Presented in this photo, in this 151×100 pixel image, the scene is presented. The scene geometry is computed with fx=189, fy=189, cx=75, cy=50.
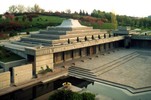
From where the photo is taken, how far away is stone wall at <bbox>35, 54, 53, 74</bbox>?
1666 cm

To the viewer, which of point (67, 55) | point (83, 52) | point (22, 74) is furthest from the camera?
point (83, 52)

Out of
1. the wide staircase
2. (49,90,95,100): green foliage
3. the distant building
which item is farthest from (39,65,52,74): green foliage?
(49,90,95,100): green foliage

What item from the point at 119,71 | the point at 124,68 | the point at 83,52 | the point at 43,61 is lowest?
the point at 119,71

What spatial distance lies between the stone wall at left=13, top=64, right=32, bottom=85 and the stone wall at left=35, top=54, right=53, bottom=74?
103cm

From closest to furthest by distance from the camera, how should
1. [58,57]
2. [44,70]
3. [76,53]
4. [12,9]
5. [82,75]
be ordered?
[44,70] < [82,75] < [58,57] < [76,53] < [12,9]

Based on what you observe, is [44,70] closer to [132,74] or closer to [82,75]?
[82,75]

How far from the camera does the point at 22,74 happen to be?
49.8 ft

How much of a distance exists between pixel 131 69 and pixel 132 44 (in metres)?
13.4

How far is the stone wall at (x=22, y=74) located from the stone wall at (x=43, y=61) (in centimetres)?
103

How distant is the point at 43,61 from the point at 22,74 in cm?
261

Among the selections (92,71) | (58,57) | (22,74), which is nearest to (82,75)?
(92,71)

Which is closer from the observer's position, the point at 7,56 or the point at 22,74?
the point at 22,74

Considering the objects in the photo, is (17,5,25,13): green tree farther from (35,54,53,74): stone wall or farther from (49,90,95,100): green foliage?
(49,90,95,100): green foliage

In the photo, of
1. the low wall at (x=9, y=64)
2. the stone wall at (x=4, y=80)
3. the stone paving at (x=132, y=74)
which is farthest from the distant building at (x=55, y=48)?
the stone paving at (x=132, y=74)
